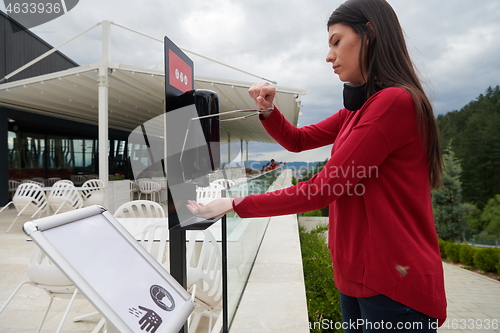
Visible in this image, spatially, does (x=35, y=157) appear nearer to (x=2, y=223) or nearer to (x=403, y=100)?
(x=2, y=223)

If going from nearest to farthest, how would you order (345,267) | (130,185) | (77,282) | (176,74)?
(77,282)
(345,267)
(176,74)
(130,185)

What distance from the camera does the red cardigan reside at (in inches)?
30.2

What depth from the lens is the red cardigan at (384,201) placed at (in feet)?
2.51

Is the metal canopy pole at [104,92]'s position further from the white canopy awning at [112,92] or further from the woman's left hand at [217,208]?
the woman's left hand at [217,208]

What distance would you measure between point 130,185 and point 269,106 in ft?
31.4

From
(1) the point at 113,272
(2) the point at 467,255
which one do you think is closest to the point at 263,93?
(1) the point at 113,272

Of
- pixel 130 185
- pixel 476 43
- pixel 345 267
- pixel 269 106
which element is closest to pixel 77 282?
pixel 345 267

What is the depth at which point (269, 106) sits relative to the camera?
1129mm

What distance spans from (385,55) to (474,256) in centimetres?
1542

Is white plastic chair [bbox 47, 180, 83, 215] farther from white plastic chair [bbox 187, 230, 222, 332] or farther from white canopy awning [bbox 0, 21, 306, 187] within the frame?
white plastic chair [bbox 187, 230, 222, 332]

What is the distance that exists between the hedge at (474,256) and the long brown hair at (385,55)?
14.0 metres

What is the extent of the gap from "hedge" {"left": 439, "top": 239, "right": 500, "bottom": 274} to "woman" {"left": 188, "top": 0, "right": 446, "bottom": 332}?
548 inches

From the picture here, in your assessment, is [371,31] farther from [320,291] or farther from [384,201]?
[320,291]

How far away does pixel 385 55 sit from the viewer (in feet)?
2.70
